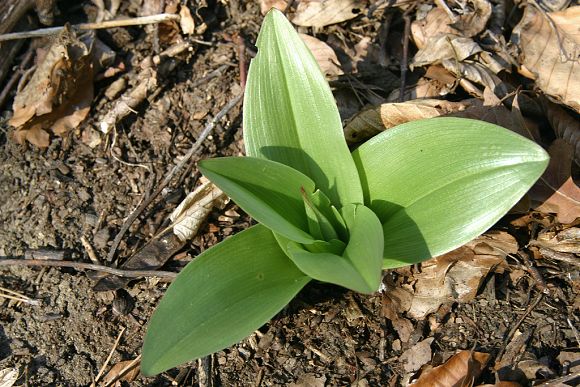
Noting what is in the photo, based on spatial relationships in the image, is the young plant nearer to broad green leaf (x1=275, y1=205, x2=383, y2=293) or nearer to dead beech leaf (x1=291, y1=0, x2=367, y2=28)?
broad green leaf (x1=275, y1=205, x2=383, y2=293)

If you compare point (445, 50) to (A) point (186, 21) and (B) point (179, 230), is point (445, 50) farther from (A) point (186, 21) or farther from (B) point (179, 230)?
(B) point (179, 230)

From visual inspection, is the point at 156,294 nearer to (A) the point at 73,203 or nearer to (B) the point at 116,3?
(A) the point at 73,203

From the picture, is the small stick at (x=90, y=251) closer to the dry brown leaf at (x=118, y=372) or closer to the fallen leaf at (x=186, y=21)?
the dry brown leaf at (x=118, y=372)

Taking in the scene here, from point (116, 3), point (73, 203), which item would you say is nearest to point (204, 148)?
point (73, 203)

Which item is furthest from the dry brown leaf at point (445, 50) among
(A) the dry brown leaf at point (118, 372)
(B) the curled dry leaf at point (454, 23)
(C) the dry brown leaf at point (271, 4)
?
(A) the dry brown leaf at point (118, 372)

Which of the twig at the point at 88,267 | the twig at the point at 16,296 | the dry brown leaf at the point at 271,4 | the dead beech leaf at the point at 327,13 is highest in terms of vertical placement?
the dry brown leaf at the point at 271,4

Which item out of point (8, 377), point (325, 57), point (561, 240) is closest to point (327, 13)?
point (325, 57)

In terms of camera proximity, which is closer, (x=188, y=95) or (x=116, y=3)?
(x=188, y=95)
